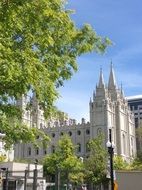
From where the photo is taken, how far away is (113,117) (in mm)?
133750

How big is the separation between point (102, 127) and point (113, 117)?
8670 mm

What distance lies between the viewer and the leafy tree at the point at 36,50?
10.9m

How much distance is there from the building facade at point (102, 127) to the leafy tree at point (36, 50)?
109375 mm

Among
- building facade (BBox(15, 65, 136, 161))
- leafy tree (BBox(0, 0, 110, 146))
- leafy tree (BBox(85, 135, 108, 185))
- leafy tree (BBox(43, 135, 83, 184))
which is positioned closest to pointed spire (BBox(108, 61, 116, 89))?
building facade (BBox(15, 65, 136, 161))

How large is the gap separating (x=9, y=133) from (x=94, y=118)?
114814 mm

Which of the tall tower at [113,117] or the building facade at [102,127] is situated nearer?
the tall tower at [113,117]

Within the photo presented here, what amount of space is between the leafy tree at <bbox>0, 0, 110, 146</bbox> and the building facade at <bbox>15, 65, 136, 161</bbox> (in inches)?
4306

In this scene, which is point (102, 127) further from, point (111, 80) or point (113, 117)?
point (111, 80)

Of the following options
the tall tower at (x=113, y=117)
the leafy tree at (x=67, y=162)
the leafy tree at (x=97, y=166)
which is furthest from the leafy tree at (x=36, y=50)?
the tall tower at (x=113, y=117)

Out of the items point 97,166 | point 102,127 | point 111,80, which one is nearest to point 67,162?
point 97,166

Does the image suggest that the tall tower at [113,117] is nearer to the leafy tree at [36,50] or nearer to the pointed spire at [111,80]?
the pointed spire at [111,80]

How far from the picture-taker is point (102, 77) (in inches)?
5256

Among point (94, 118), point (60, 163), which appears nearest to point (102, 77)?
point (94, 118)

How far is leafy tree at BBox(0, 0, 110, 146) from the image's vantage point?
10.9 metres
